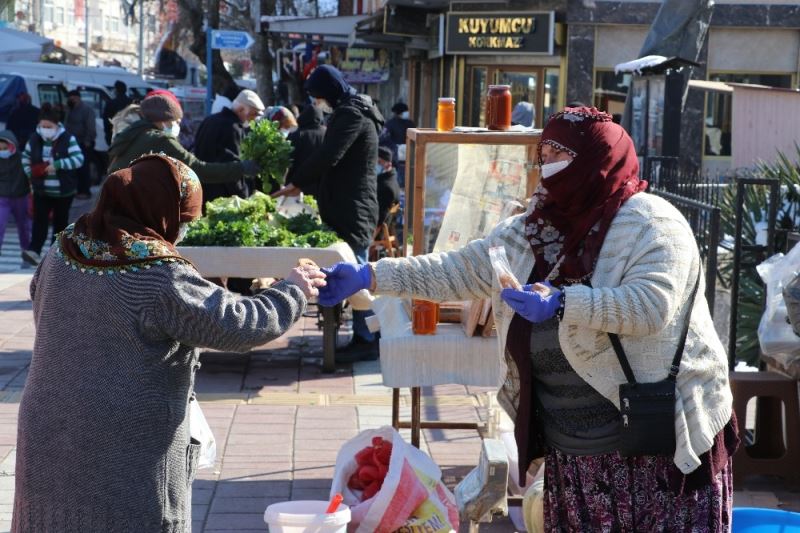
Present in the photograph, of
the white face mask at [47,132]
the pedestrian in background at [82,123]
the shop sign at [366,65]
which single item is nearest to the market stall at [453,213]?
the white face mask at [47,132]

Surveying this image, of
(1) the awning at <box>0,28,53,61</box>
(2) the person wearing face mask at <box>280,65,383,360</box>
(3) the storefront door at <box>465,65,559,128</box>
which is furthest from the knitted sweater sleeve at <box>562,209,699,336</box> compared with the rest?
(1) the awning at <box>0,28,53,61</box>

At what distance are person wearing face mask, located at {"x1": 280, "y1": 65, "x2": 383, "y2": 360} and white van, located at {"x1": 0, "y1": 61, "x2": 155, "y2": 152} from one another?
1682cm

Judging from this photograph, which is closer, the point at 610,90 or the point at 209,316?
the point at 209,316

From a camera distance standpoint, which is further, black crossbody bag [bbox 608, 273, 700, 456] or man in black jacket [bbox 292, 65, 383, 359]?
man in black jacket [bbox 292, 65, 383, 359]

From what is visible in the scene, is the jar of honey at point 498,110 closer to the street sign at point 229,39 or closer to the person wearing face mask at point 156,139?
the person wearing face mask at point 156,139

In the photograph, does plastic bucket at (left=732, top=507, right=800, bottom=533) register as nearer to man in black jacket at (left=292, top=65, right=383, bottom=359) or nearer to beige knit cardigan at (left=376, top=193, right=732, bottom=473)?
beige knit cardigan at (left=376, top=193, right=732, bottom=473)

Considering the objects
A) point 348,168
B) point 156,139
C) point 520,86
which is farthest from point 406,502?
point 520,86

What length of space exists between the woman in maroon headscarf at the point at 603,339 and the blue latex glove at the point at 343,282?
0.41 meters

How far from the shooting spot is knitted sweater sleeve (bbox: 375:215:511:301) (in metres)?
3.51

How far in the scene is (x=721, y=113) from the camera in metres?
17.7

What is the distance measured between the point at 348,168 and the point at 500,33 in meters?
10.8

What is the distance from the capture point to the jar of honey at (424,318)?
520cm

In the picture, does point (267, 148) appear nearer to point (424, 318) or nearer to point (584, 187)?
point (424, 318)

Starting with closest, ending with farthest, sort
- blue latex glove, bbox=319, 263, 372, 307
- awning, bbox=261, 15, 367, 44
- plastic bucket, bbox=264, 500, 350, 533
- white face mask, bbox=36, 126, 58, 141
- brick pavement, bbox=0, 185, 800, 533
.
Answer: blue latex glove, bbox=319, 263, 372, 307, plastic bucket, bbox=264, 500, 350, 533, brick pavement, bbox=0, 185, 800, 533, white face mask, bbox=36, 126, 58, 141, awning, bbox=261, 15, 367, 44
